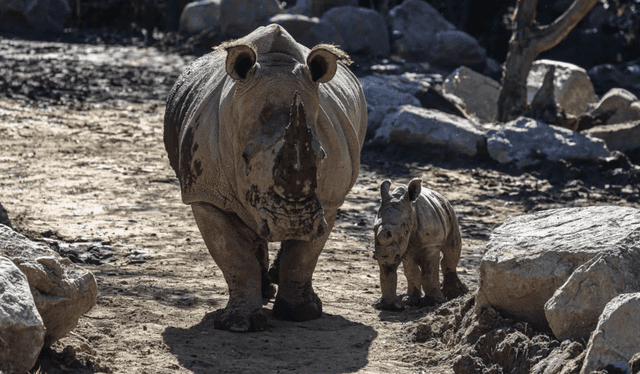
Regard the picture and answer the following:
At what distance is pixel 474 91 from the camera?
58.4 feet

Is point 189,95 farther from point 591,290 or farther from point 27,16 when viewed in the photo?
point 27,16

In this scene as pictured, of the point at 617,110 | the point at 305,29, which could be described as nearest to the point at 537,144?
the point at 617,110

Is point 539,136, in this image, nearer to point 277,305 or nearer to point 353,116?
point 353,116

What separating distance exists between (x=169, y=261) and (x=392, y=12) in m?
17.1

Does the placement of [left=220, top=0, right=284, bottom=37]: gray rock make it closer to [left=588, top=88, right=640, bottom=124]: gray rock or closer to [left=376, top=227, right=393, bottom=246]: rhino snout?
[left=588, top=88, right=640, bottom=124]: gray rock

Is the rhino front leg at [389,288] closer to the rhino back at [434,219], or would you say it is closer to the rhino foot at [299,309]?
the rhino back at [434,219]

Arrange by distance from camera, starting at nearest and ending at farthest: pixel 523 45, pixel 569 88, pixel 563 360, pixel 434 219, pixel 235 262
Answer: pixel 563 360
pixel 235 262
pixel 434 219
pixel 523 45
pixel 569 88

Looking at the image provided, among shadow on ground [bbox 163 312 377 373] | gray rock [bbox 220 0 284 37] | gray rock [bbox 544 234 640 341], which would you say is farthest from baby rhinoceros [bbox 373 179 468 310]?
gray rock [bbox 220 0 284 37]

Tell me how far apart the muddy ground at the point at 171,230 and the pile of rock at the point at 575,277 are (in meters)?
0.17

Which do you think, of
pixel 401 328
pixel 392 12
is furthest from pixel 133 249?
pixel 392 12

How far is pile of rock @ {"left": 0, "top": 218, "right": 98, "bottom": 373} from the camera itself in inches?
155

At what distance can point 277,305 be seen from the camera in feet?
21.0

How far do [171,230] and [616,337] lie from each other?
563 cm

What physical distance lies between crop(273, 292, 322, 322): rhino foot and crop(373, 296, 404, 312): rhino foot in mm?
528
